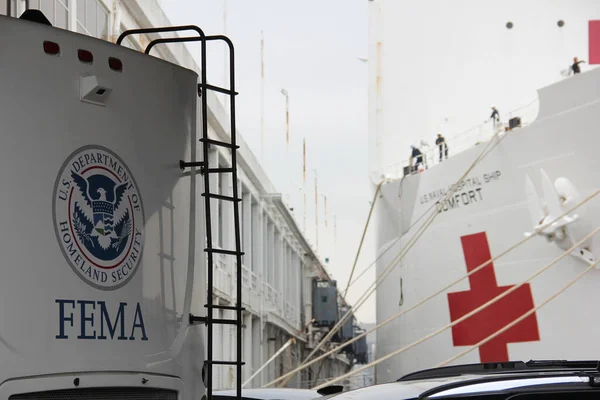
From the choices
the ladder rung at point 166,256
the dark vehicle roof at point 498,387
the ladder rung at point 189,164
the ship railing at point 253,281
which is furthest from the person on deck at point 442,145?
the dark vehicle roof at point 498,387

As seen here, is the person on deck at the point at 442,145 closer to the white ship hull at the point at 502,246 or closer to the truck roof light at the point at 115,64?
the white ship hull at the point at 502,246

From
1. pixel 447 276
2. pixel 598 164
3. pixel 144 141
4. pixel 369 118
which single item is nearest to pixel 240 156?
pixel 369 118

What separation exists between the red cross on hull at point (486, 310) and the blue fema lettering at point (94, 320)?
11370mm

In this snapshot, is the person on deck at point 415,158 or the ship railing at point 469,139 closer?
the ship railing at point 469,139

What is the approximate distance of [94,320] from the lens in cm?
474

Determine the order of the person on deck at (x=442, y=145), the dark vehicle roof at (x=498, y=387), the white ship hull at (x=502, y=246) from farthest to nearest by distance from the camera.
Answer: the person on deck at (x=442, y=145), the white ship hull at (x=502, y=246), the dark vehicle roof at (x=498, y=387)

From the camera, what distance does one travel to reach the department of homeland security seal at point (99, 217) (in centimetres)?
470

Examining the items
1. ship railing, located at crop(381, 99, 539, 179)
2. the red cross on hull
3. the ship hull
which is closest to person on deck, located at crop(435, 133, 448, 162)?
ship railing, located at crop(381, 99, 539, 179)

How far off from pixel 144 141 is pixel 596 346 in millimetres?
10909

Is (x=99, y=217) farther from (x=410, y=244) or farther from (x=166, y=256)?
(x=410, y=244)

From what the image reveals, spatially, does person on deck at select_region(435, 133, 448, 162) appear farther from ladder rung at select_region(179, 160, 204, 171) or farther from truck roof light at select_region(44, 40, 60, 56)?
truck roof light at select_region(44, 40, 60, 56)

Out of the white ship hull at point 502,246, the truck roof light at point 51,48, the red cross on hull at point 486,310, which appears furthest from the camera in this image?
the red cross on hull at point 486,310

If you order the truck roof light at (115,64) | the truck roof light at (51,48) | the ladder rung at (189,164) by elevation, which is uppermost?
the truck roof light at (115,64)

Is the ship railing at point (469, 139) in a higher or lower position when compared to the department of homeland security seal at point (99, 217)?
higher
